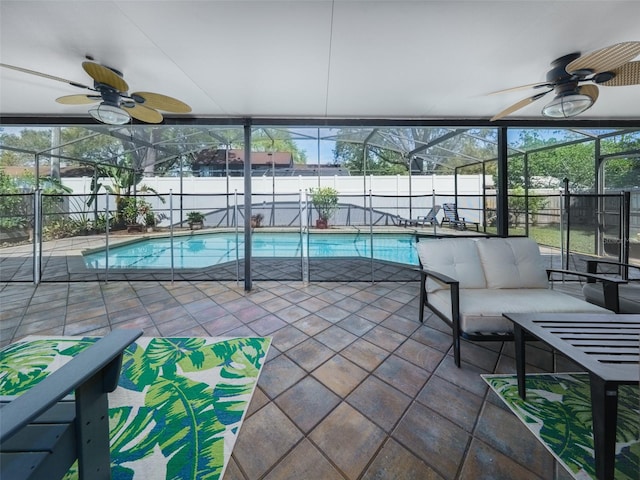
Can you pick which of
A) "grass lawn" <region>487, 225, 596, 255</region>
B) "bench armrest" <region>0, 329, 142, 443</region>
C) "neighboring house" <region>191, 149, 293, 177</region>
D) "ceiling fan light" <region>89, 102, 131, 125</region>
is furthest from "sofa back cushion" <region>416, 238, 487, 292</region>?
"neighboring house" <region>191, 149, 293, 177</region>

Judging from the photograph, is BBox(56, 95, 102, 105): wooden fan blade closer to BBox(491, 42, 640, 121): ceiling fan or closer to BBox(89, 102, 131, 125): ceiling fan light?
BBox(89, 102, 131, 125): ceiling fan light

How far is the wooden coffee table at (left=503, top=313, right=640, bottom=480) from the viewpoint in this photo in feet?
3.41

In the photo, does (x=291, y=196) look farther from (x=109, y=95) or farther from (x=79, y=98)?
(x=79, y=98)

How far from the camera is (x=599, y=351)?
50.0 inches

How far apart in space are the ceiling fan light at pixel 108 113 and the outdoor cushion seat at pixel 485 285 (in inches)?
127

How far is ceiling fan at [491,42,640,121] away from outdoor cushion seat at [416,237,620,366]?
1282 mm

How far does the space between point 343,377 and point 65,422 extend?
1429mm

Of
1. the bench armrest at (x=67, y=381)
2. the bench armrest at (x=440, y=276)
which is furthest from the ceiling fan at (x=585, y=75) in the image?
the bench armrest at (x=67, y=381)

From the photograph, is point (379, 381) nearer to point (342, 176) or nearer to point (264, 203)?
point (264, 203)

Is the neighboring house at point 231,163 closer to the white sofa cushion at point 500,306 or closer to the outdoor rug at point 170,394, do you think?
the outdoor rug at point 170,394

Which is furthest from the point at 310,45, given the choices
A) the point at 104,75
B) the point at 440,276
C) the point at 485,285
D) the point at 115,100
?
the point at 485,285


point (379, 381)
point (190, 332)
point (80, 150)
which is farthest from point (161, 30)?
point (80, 150)

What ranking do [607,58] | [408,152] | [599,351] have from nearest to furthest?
[599,351] → [607,58] → [408,152]

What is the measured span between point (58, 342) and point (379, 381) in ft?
9.06
